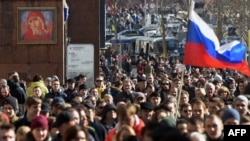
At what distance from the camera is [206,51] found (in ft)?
62.1

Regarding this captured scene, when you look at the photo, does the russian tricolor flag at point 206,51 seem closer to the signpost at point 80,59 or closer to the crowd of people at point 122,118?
the crowd of people at point 122,118

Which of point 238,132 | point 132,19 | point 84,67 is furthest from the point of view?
point 132,19

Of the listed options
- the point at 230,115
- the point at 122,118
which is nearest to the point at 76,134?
the point at 122,118

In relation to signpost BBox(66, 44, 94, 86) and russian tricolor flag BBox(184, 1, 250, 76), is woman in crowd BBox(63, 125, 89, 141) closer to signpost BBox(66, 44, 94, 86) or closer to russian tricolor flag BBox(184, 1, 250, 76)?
russian tricolor flag BBox(184, 1, 250, 76)

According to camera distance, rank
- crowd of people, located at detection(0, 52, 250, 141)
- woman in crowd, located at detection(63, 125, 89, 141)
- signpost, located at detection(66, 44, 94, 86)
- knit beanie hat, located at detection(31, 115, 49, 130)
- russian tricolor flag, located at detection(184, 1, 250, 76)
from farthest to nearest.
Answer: signpost, located at detection(66, 44, 94, 86) < russian tricolor flag, located at detection(184, 1, 250, 76) < knit beanie hat, located at detection(31, 115, 49, 130) < crowd of people, located at detection(0, 52, 250, 141) < woman in crowd, located at detection(63, 125, 89, 141)

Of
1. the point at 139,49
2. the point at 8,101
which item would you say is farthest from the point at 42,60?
the point at 139,49

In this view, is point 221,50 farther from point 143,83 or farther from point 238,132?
point 238,132

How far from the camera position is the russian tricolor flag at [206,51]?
1866 cm

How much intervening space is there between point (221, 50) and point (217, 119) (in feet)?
21.7

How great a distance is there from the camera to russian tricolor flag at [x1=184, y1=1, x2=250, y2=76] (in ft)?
61.2

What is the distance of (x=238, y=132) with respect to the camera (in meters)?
11.5

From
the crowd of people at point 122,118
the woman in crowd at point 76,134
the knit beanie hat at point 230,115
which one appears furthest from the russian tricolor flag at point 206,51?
the woman in crowd at point 76,134

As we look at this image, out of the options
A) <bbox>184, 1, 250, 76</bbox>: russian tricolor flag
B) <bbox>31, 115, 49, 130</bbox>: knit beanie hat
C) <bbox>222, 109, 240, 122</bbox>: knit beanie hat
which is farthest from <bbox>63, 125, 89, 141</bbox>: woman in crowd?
<bbox>184, 1, 250, 76</bbox>: russian tricolor flag

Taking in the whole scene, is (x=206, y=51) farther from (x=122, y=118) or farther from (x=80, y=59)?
(x=80, y=59)
